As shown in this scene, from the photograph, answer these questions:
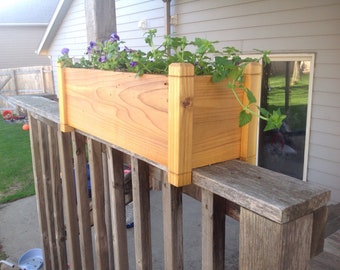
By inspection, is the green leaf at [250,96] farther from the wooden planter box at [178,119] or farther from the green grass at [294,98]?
the green grass at [294,98]

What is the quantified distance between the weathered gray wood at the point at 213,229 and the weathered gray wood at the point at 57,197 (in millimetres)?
1203

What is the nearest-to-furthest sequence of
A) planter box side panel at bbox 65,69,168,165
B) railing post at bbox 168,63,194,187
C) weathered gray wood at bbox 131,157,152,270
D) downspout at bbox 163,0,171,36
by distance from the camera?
railing post at bbox 168,63,194,187
planter box side panel at bbox 65,69,168,165
weathered gray wood at bbox 131,157,152,270
downspout at bbox 163,0,171,36

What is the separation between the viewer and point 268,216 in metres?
0.69

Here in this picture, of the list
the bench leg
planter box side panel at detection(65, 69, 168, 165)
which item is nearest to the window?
planter box side panel at detection(65, 69, 168, 165)

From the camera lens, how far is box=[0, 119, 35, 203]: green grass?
504 cm

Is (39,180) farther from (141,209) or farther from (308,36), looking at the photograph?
(308,36)

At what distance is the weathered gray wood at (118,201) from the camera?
52.1 inches

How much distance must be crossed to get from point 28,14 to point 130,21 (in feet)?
48.2

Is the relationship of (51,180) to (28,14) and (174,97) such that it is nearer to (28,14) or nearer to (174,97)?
(174,97)

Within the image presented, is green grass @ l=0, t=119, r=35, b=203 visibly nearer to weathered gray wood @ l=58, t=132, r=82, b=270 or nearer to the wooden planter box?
weathered gray wood @ l=58, t=132, r=82, b=270

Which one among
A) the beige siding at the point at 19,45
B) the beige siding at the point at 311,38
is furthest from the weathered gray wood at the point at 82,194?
the beige siding at the point at 19,45

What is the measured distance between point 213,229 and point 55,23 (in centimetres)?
973

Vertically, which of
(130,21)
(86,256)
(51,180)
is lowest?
(86,256)

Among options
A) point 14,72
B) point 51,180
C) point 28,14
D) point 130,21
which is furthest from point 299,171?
point 28,14
